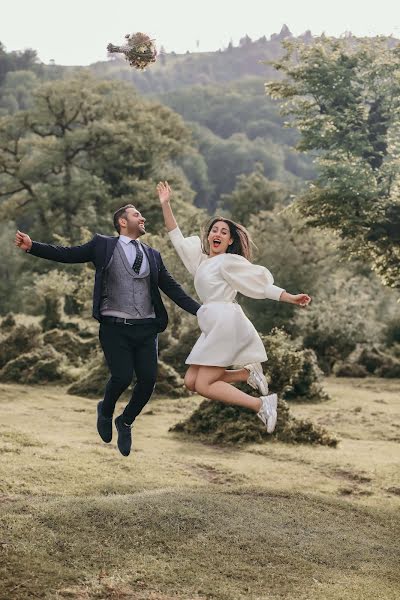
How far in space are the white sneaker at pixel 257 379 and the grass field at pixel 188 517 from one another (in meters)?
3.27

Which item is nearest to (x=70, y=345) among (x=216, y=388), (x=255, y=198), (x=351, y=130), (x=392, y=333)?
(x=351, y=130)

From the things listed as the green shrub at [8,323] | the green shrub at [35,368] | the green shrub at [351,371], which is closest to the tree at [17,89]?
the green shrub at [8,323]

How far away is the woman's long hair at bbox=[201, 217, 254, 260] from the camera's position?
7.36 metres

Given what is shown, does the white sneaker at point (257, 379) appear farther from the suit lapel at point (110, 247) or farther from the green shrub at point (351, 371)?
the green shrub at point (351, 371)

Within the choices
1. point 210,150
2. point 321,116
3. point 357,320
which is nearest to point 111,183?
point 357,320

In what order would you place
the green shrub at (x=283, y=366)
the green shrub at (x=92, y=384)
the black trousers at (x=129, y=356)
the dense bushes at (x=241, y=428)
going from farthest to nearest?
the green shrub at (x=92, y=384) < the green shrub at (x=283, y=366) < the dense bushes at (x=241, y=428) < the black trousers at (x=129, y=356)

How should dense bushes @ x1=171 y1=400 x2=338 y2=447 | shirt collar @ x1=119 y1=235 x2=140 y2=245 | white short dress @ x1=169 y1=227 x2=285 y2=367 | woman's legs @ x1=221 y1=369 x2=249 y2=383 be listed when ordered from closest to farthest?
white short dress @ x1=169 y1=227 x2=285 y2=367, woman's legs @ x1=221 y1=369 x2=249 y2=383, shirt collar @ x1=119 y1=235 x2=140 y2=245, dense bushes @ x1=171 y1=400 x2=338 y2=447

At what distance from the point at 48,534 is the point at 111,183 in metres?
43.4

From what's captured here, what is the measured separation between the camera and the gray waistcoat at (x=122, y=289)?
737 cm

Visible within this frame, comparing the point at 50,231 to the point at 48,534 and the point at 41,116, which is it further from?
the point at 48,534

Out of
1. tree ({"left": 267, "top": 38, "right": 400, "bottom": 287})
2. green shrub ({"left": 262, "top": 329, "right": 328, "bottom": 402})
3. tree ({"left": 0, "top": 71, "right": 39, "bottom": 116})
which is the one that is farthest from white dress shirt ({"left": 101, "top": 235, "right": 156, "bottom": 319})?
tree ({"left": 0, "top": 71, "right": 39, "bottom": 116})

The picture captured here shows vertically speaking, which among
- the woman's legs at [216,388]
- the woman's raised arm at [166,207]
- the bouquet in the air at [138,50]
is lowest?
the woman's legs at [216,388]

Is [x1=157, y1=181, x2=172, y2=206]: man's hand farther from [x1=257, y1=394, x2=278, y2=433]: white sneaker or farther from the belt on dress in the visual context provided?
[x1=257, y1=394, x2=278, y2=433]: white sneaker

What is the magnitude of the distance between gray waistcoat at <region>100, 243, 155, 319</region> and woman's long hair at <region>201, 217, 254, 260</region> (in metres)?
0.62
